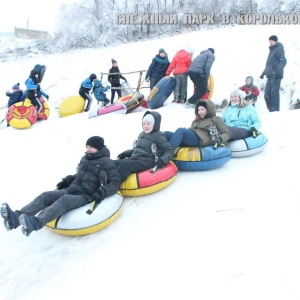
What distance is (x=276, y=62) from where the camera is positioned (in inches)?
277

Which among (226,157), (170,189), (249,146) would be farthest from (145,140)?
(249,146)

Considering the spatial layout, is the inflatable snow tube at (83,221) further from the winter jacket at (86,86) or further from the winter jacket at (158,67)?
the winter jacket at (86,86)

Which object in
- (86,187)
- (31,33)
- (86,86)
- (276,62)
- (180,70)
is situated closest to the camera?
(86,187)

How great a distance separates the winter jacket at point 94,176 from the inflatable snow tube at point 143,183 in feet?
0.98

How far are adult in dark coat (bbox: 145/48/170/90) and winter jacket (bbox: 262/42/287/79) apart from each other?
256 cm

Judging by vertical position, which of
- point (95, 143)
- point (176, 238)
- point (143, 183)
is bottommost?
point (176, 238)

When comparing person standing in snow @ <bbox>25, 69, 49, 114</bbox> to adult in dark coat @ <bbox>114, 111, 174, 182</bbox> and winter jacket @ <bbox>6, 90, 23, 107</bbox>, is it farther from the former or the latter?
adult in dark coat @ <bbox>114, 111, 174, 182</bbox>

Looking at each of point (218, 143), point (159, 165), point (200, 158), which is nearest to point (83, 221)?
point (159, 165)

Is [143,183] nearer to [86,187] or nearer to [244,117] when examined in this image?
[86,187]

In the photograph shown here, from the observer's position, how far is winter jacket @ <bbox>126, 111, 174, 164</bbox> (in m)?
4.36

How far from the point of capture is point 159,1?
22.5 meters

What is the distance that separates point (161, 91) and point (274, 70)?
248 cm

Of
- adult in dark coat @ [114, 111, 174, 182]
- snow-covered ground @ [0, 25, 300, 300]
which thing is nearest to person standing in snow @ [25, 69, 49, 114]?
snow-covered ground @ [0, 25, 300, 300]

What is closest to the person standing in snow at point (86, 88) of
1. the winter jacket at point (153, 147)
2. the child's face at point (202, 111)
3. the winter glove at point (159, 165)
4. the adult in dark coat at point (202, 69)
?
the adult in dark coat at point (202, 69)
